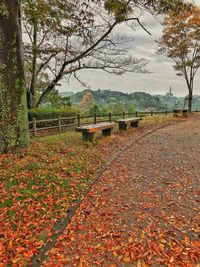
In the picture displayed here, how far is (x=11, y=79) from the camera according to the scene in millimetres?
6879

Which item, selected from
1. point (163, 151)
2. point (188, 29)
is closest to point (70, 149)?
point (163, 151)

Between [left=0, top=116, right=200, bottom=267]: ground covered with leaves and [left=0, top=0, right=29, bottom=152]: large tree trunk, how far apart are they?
25.4 inches

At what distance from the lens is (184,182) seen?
5785 millimetres

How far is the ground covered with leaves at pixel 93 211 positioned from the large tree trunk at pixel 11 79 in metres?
0.65

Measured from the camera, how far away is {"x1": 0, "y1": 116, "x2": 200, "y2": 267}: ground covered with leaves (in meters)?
3.31

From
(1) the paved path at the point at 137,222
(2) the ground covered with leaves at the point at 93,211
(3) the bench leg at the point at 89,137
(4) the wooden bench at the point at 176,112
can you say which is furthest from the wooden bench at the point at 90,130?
(4) the wooden bench at the point at 176,112

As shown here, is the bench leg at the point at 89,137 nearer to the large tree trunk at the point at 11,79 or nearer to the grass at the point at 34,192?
the grass at the point at 34,192

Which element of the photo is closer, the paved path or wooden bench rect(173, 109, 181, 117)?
the paved path

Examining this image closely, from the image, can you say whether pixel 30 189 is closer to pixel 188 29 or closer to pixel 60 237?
pixel 60 237

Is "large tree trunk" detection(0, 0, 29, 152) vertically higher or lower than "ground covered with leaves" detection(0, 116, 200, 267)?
higher

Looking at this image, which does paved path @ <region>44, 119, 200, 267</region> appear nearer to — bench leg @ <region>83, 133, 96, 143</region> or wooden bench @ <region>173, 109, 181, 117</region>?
bench leg @ <region>83, 133, 96, 143</region>

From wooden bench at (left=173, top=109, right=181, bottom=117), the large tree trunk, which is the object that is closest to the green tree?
wooden bench at (left=173, top=109, right=181, bottom=117)

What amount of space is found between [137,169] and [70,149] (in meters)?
2.49

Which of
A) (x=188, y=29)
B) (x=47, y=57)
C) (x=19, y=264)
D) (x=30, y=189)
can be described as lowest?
(x=19, y=264)
